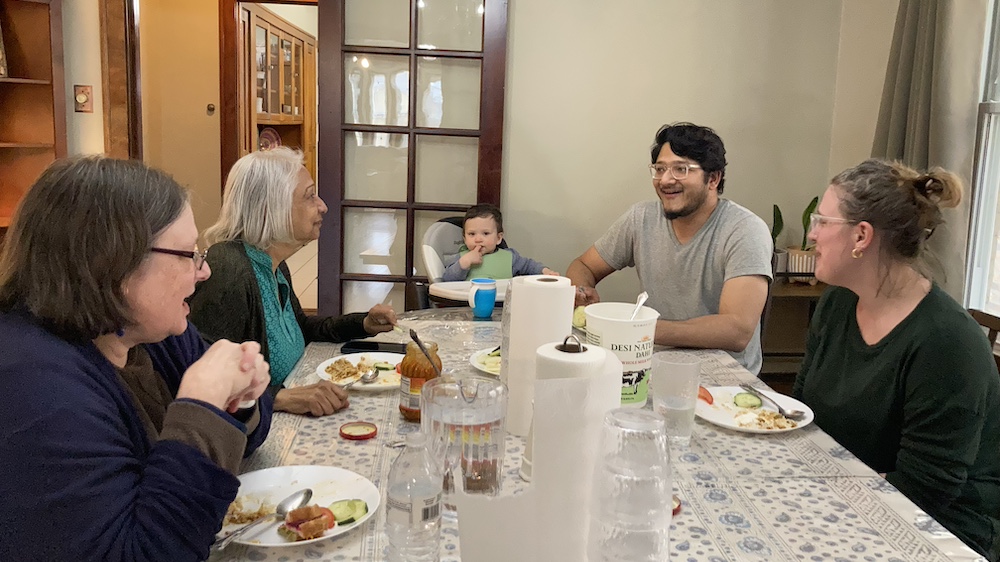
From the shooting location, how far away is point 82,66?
13.8ft

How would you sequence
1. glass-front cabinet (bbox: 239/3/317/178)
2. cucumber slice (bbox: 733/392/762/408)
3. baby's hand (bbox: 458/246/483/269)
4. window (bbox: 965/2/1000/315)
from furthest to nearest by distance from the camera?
1. glass-front cabinet (bbox: 239/3/317/178)
2. baby's hand (bbox: 458/246/483/269)
3. window (bbox: 965/2/1000/315)
4. cucumber slice (bbox: 733/392/762/408)

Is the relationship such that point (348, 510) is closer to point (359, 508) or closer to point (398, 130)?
point (359, 508)

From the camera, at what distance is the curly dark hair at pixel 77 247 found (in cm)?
101

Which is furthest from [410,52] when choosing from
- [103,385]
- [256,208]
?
[103,385]

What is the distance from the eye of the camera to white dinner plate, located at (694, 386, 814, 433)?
1548mm

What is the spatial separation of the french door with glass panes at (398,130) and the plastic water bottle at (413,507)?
9.42 ft

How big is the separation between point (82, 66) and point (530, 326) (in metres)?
3.84

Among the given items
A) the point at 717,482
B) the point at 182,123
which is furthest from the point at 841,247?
the point at 182,123

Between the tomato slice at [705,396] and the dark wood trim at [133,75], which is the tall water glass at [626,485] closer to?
the tomato slice at [705,396]

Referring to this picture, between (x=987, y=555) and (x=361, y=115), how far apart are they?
10.1 feet

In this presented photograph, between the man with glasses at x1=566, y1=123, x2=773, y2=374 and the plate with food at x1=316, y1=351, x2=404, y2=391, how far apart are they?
34.8 inches

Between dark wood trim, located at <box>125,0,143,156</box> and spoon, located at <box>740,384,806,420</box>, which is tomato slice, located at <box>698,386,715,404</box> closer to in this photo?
spoon, located at <box>740,384,806,420</box>

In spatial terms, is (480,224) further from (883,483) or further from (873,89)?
(883,483)

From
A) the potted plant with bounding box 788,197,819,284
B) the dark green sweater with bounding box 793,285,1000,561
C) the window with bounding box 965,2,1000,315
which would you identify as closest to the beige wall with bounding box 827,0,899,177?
the potted plant with bounding box 788,197,819,284
